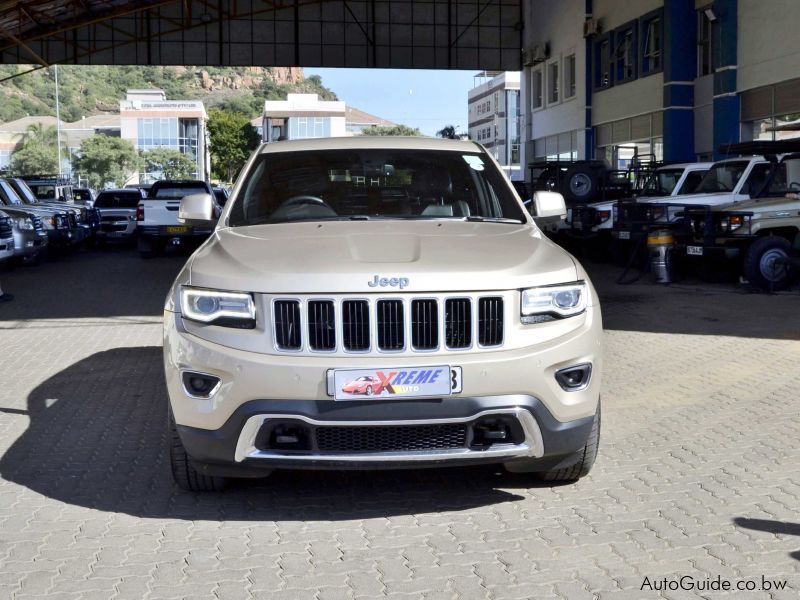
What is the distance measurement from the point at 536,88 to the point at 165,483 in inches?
1497

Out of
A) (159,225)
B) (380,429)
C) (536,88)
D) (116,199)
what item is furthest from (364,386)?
(536,88)

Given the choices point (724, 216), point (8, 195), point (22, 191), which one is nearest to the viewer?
point (724, 216)

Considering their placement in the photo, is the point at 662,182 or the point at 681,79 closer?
the point at 662,182

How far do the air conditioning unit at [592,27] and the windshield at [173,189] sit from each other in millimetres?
15389

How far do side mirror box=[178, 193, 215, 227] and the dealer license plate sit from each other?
2.14 metres

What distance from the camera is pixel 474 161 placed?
656cm

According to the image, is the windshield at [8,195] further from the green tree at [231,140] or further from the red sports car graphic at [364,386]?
the green tree at [231,140]

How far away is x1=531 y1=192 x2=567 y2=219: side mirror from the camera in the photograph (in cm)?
632

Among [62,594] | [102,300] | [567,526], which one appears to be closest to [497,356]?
[567,526]

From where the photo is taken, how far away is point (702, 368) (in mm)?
8984

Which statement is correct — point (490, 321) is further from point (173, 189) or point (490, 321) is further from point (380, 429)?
point (173, 189)

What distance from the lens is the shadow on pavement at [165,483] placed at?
198 inches

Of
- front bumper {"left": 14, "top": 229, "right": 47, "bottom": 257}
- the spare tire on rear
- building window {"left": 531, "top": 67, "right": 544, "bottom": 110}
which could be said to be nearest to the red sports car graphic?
front bumper {"left": 14, "top": 229, "right": 47, "bottom": 257}

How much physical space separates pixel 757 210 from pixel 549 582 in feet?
40.9
